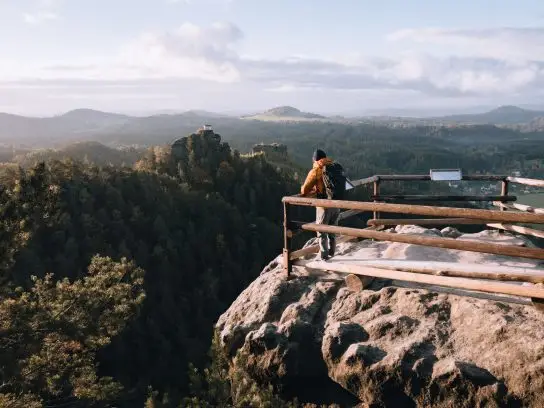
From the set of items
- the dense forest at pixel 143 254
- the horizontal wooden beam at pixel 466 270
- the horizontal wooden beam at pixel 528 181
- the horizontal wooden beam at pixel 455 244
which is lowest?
the dense forest at pixel 143 254

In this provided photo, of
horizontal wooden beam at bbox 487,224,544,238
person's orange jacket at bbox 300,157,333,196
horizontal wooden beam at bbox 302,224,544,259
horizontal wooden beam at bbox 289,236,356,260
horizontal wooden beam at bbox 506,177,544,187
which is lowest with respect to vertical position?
horizontal wooden beam at bbox 289,236,356,260

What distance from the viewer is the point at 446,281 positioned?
643cm

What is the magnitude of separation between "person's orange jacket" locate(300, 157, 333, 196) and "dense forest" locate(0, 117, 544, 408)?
3230 millimetres

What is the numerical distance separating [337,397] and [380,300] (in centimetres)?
153

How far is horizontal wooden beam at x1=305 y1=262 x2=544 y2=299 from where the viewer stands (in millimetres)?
5895

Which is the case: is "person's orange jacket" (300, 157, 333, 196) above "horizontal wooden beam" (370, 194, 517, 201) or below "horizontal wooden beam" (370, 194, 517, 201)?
above

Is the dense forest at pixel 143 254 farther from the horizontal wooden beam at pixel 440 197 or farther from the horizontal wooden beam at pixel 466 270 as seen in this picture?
the horizontal wooden beam at pixel 440 197

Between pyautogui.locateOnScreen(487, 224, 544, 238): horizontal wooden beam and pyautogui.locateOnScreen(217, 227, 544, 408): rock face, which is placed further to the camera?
pyautogui.locateOnScreen(487, 224, 544, 238): horizontal wooden beam

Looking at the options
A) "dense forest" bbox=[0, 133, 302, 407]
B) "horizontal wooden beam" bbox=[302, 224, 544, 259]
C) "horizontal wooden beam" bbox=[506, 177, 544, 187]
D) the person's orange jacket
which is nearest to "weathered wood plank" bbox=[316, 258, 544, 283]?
"horizontal wooden beam" bbox=[302, 224, 544, 259]

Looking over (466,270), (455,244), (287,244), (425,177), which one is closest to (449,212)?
(455,244)

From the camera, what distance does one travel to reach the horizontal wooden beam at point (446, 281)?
5895mm

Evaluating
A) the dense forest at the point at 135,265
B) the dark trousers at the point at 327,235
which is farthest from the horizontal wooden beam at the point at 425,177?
the dense forest at the point at 135,265

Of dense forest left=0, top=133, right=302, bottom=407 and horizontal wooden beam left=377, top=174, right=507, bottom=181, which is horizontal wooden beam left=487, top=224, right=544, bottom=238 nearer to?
horizontal wooden beam left=377, top=174, right=507, bottom=181

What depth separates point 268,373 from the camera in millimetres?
7012
